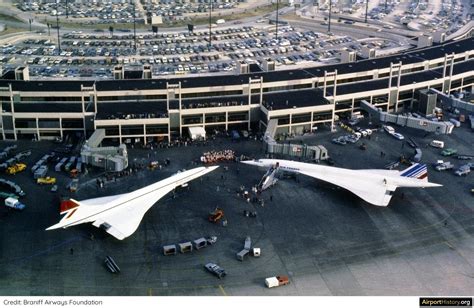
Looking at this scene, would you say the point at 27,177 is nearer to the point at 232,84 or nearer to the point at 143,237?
the point at 143,237

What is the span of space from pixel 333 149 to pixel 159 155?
31.2 m

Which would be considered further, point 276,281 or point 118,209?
point 118,209

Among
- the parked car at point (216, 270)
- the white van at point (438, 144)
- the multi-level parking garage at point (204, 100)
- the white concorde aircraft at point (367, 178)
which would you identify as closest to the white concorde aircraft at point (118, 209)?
the parked car at point (216, 270)

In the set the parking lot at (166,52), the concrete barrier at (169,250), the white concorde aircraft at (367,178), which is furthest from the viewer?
the parking lot at (166,52)

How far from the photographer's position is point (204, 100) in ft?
389

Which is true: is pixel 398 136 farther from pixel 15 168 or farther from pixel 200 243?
pixel 15 168

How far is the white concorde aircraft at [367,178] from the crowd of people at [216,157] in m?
10.3

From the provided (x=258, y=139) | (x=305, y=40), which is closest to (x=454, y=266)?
(x=258, y=139)

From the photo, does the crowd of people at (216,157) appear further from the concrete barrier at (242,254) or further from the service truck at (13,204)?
the service truck at (13,204)

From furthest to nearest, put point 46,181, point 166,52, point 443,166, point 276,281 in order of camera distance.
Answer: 1. point 166,52
2. point 443,166
3. point 46,181
4. point 276,281

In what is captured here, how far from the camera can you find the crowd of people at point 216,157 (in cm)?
10350

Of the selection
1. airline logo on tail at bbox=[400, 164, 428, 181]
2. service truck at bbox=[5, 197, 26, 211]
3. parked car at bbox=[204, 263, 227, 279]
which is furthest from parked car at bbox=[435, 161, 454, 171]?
service truck at bbox=[5, 197, 26, 211]

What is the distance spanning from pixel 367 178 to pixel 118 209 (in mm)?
36917

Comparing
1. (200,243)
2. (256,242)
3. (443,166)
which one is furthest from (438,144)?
(200,243)
